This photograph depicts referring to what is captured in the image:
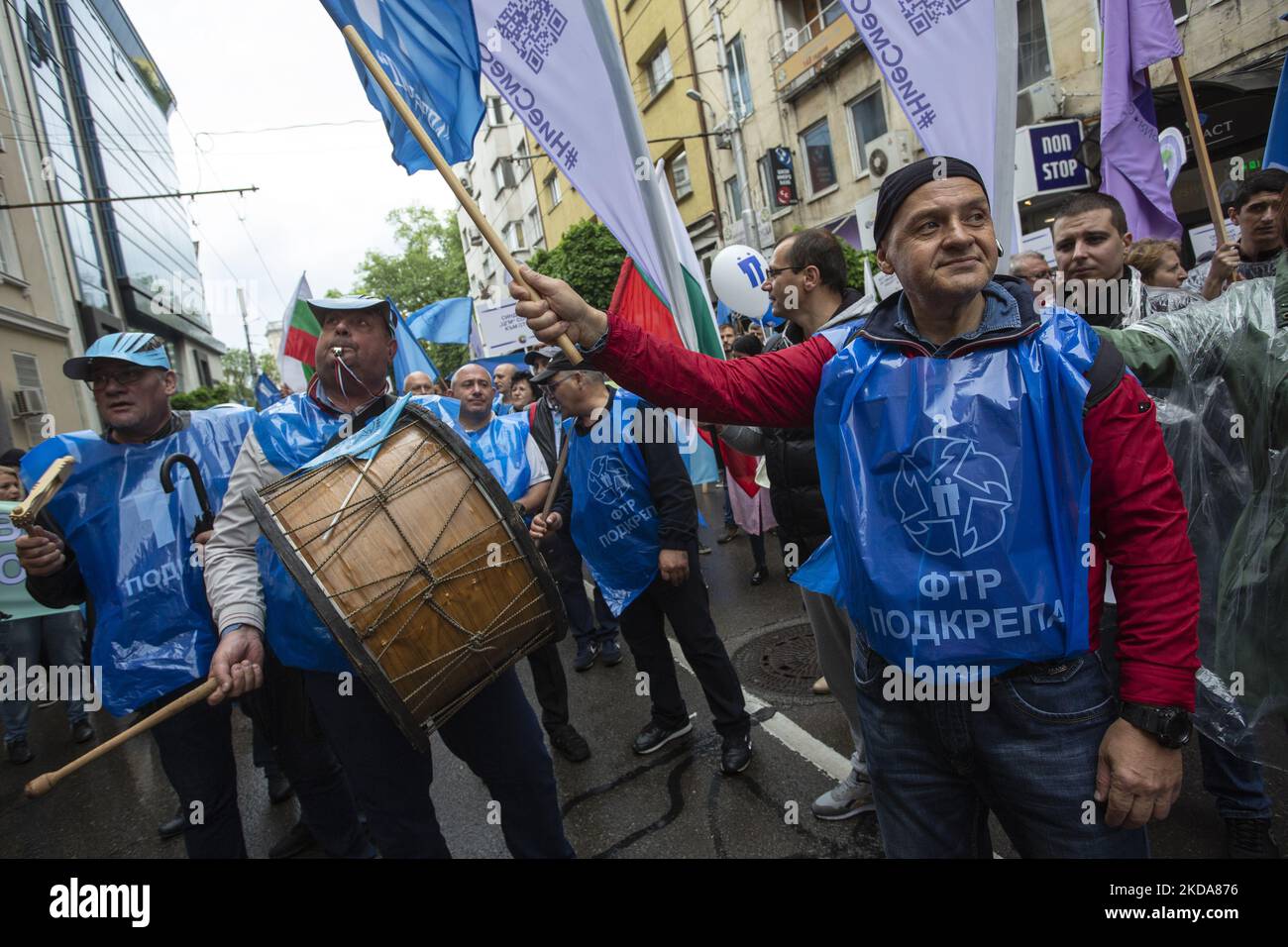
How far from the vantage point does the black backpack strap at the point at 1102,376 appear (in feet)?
4.83

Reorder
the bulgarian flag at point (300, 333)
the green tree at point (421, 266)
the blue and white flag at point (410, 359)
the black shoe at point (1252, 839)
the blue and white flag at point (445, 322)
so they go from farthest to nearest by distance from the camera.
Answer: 1. the green tree at point (421, 266)
2. the blue and white flag at point (445, 322)
3. the bulgarian flag at point (300, 333)
4. the blue and white flag at point (410, 359)
5. the black shoe at point (1252, 839)

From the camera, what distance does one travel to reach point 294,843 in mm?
3475

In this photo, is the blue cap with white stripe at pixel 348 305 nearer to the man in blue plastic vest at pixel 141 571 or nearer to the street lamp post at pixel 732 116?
the man in blue plastic vest at pixel 141 571

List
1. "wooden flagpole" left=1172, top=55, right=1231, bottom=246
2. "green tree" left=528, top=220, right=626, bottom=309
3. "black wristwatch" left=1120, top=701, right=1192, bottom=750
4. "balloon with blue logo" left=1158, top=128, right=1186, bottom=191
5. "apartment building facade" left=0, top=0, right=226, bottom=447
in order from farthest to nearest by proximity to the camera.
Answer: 1. "green tree" left=528, top=220, right=626, bottom=309
2. "apartment building facade" left=0, top=0, right=226, bottom=447
3. "balloon with blue logo" left=1158, top=128, right=1186, bottom=191
4. "wooden flagpole" left=1172, top=55, right=1231, bottom=246
5. "black wristwatch" left=1120, top=701, right=1192, bottom=750

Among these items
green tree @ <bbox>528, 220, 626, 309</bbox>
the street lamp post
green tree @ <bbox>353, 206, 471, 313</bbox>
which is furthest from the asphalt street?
green tree @ <bbox>353, 206, 471, 313</bbox>

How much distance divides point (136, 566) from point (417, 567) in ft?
4.49

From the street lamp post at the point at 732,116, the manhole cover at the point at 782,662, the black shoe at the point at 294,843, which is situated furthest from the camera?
the street lamp post at the point at 732,116

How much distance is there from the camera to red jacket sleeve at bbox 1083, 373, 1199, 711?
1.46 metres

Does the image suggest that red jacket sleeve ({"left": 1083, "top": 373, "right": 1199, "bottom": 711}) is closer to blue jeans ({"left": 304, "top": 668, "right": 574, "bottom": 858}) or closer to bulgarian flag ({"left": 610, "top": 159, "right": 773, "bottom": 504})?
blue jeans ({"left": 304, "top": 668, "right": 574, "bottom": 858})

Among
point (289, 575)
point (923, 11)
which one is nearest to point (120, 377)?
point (289, 575)

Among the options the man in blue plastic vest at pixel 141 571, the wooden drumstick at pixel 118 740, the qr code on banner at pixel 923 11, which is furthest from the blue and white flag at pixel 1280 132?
the man in blue plastic vest at pixel 141 571

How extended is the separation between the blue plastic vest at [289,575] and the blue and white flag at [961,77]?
301 cm

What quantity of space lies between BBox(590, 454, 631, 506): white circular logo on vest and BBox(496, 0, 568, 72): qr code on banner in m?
1.76
